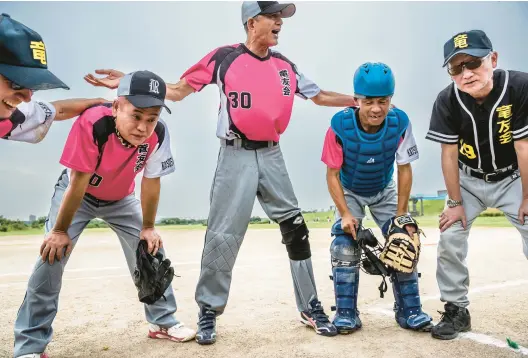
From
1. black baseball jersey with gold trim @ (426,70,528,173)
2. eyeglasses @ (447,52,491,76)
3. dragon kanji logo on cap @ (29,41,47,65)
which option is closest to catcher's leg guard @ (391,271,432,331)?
black baseball jersey with gold trim @ (426,70,528,173)

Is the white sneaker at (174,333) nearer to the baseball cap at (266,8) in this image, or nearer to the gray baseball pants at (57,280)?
the gray baseball pants at (57,280)

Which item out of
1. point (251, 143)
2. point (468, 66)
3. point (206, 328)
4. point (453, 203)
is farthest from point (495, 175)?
point (206, 328)

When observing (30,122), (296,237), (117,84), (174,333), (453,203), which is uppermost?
(117,84)

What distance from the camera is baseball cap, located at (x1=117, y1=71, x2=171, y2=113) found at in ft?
11.5

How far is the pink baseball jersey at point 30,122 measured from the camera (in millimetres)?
3518

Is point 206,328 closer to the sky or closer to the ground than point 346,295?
closer to the ground

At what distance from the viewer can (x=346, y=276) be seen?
418 centimetres

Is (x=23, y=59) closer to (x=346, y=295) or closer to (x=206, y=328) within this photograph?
(x=206, y=328)

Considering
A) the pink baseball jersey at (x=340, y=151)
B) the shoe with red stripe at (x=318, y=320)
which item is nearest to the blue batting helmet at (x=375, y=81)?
the pink baseball jersey at (x=340, y=151)

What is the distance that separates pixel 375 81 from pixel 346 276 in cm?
152

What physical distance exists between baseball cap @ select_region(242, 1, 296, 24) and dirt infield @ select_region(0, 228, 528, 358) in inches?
98.9

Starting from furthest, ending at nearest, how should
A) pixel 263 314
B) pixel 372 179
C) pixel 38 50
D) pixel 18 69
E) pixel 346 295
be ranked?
pixel 263 314
pixel 372 179
pixel 346 295
pixel 38 50
pixel 18 69

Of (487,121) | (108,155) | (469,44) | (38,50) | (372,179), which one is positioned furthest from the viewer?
(372,179)

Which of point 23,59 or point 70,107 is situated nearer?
point 23,59
